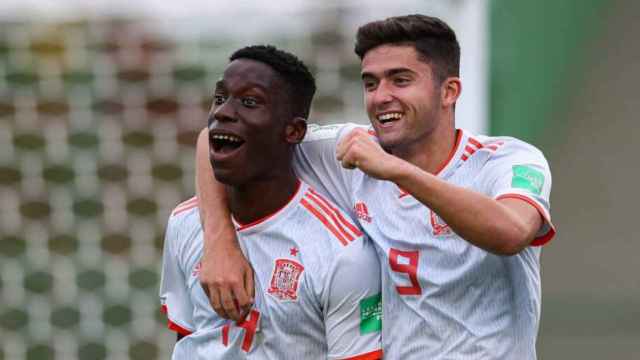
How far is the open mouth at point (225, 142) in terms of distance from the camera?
10.3 feet

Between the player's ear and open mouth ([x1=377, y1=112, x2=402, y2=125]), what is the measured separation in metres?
0.27

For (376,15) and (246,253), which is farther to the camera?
(376,15)

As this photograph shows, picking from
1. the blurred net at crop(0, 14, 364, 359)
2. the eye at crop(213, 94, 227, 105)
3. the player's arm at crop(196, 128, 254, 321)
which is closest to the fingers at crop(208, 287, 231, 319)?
the player's arm at crop(196, 128, 254, 321)

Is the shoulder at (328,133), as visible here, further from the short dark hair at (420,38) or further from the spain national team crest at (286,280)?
the spain national team crest at (286,280)

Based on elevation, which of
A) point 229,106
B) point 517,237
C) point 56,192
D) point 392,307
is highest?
point 229,106

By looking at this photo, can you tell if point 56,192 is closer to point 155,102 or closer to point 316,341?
point 155,102

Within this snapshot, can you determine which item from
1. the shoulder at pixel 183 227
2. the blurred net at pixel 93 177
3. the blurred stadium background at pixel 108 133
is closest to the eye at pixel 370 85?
the shoulder at pixel 183 227

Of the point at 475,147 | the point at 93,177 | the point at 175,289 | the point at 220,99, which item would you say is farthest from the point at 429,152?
the point at 93,177

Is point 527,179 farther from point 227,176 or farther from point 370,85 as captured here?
point 227,176

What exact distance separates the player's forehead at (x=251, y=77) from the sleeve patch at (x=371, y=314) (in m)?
0.58

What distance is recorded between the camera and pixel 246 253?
325 cm

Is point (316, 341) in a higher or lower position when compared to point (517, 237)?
lower

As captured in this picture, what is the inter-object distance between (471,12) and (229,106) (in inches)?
112

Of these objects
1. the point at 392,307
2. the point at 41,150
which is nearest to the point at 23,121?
the point at 41,150
